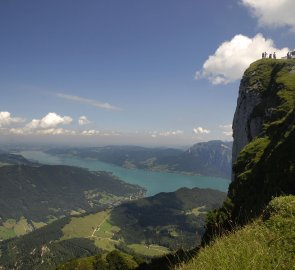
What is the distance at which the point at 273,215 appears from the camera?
47.2 feet

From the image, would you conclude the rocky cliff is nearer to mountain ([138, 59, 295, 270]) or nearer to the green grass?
mountain ([138, 59, 295, 270])

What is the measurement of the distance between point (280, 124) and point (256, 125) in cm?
2158

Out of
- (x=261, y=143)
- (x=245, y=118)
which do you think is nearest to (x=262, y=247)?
Answer: (x=261, y=143)

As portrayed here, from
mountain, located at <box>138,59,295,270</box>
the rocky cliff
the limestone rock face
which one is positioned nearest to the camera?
mountain, located at <box>138,59,295,270</box>

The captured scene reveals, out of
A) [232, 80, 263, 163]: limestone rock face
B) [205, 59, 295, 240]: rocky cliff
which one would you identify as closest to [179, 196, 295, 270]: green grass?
[205, 59, 295, 240]: rocky cliff

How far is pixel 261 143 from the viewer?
70.7 meters

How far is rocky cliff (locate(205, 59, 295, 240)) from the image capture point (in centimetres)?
4234

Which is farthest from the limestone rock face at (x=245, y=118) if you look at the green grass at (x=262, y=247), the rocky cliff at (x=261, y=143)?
the green grass at (x=262, y=247)

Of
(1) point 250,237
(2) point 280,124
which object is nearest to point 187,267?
(1) point 250,237

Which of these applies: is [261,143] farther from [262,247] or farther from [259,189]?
[262,247]

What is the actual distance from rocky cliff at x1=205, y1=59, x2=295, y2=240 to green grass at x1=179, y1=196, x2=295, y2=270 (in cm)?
107

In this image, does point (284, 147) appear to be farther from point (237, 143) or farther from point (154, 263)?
point (237, 143)

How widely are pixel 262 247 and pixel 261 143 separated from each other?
6345 cm

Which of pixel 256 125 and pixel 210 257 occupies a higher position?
pixel 256 125
